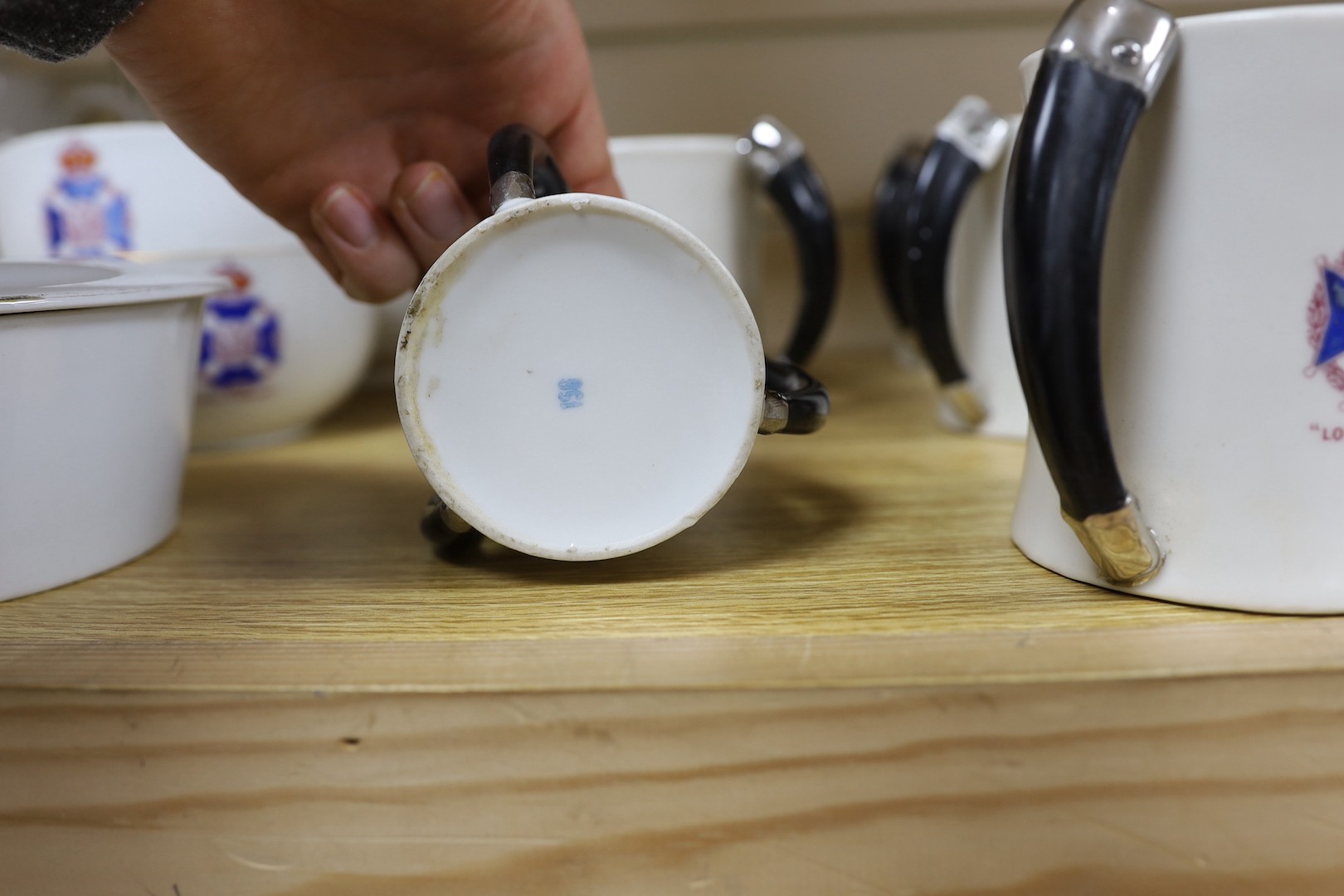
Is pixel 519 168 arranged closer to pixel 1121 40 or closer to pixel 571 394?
pixel 571 394

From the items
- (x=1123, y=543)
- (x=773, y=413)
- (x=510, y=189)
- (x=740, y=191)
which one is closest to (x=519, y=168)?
(x=510, y=189)

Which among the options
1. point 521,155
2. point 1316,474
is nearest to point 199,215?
point 521,155

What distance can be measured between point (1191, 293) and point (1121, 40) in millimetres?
75

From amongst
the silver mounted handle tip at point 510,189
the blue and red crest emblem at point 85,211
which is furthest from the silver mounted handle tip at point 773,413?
the blue and red crest emblem at point 85,211

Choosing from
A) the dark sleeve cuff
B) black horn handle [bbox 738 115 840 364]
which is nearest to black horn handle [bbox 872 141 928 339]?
black horn handle [bbox 738 115 840 364]

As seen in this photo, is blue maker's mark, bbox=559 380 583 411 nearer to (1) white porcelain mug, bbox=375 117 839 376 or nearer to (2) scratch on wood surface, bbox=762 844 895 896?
(2) scratch on wood surface, bbox=762 844 895 896

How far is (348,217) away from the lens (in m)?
0.47

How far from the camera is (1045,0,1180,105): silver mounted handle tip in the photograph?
0.85ft

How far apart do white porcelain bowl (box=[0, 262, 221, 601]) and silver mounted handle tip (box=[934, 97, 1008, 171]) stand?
39cm

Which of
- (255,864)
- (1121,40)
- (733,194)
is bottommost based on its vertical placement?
(255,864)

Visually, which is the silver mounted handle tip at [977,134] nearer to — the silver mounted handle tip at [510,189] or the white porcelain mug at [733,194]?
the white porcelain mug at [733,194]

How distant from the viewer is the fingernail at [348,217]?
46cm

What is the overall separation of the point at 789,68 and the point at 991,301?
1.21ft

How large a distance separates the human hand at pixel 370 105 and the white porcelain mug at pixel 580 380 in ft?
0.52
